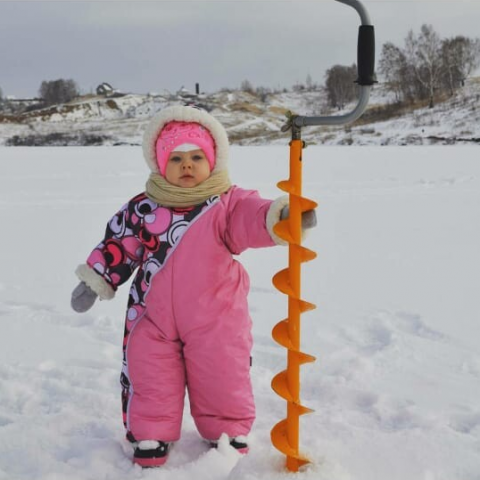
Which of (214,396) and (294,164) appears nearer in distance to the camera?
(294,164)

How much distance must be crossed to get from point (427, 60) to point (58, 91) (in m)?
33.2

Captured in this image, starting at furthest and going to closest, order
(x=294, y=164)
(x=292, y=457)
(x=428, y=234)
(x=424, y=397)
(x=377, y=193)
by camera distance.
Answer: (x=377, y=193) → (x=428, y=234) → (x=424, y=397) → (x=292, y=457) → (x=294, y=164)

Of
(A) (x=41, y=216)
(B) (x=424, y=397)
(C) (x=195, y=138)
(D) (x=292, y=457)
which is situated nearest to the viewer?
(D) (x=292, y=457)

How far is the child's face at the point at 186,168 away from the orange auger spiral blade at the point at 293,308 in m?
0.39

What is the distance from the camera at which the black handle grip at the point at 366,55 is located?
157 cm

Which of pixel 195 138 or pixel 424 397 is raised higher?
pixel 195 138

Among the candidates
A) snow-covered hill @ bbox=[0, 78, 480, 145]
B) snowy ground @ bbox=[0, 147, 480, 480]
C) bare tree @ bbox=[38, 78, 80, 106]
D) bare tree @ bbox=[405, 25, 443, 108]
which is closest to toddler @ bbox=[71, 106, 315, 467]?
snowy ground @ bbox=[0, 147, 480, 480]

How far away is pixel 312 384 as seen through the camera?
2.63 metres

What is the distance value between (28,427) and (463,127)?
30545 mm

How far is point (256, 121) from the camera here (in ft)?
147

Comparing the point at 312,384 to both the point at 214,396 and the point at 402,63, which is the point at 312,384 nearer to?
the point at 214,396

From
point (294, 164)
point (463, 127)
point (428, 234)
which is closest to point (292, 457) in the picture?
point (294, 164)

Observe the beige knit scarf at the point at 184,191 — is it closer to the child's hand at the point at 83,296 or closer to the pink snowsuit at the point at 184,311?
the pink snowsuit at the point at 184,311

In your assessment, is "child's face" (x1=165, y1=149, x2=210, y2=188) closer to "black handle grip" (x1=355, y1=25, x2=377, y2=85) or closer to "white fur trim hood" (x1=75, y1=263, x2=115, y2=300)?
"white fur trim hood" (x1=75, y1=263, x2=115, y2=300)
